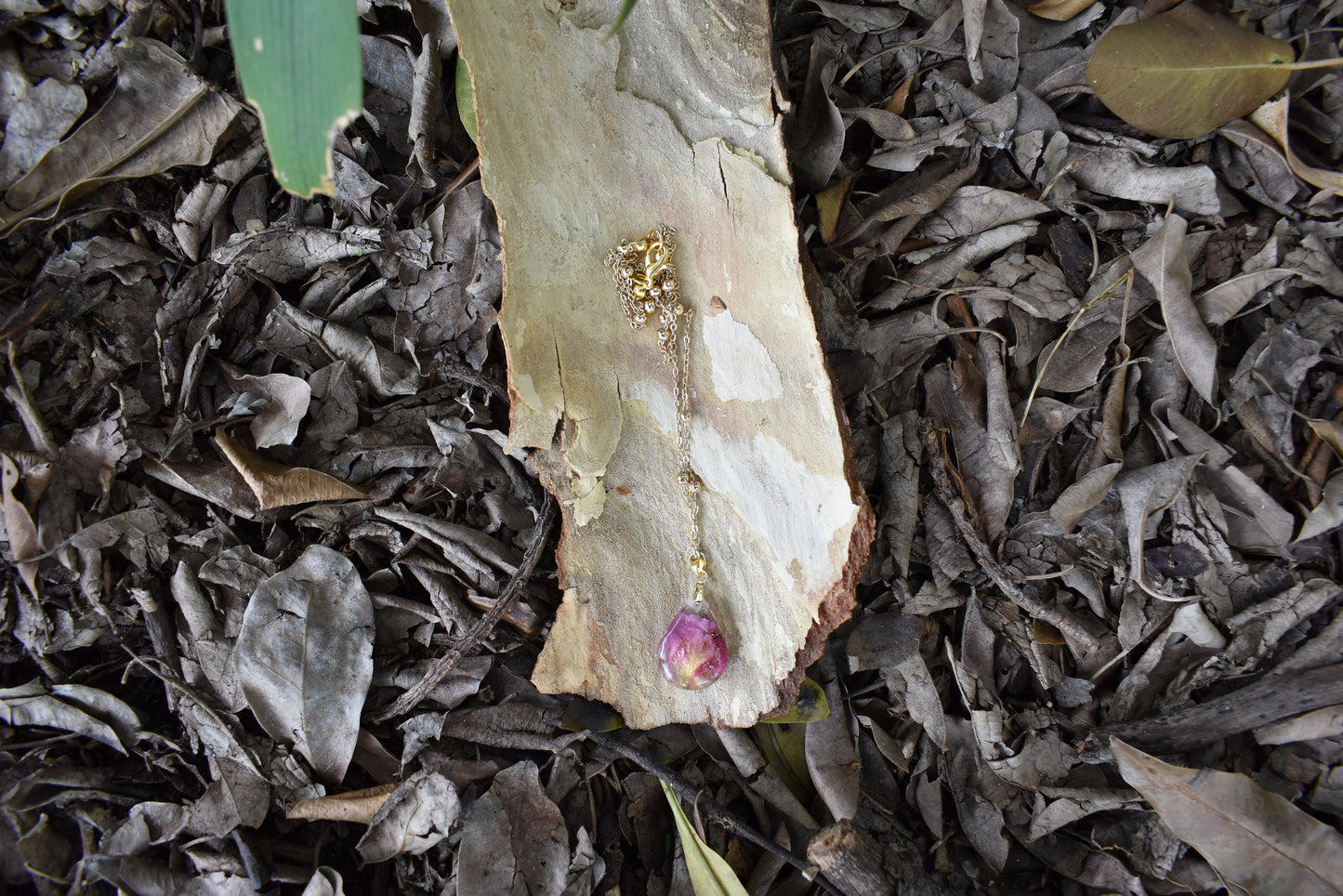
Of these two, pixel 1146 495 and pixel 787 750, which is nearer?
pixel 1146 495

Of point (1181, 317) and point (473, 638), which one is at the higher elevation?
point (1181, 317)

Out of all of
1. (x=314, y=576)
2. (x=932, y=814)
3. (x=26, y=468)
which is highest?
(x=26, y=468)

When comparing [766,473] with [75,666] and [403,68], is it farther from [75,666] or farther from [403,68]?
A: [75,666]

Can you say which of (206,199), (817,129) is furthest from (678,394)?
(206,199)

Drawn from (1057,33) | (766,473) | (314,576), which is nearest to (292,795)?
(314,576)

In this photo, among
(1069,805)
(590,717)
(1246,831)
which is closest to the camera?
(1246,831)

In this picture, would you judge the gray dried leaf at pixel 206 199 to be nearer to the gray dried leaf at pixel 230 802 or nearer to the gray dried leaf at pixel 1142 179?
the gray dried leaf at pixel 230 802

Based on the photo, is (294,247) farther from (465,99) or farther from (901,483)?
(901,483)
